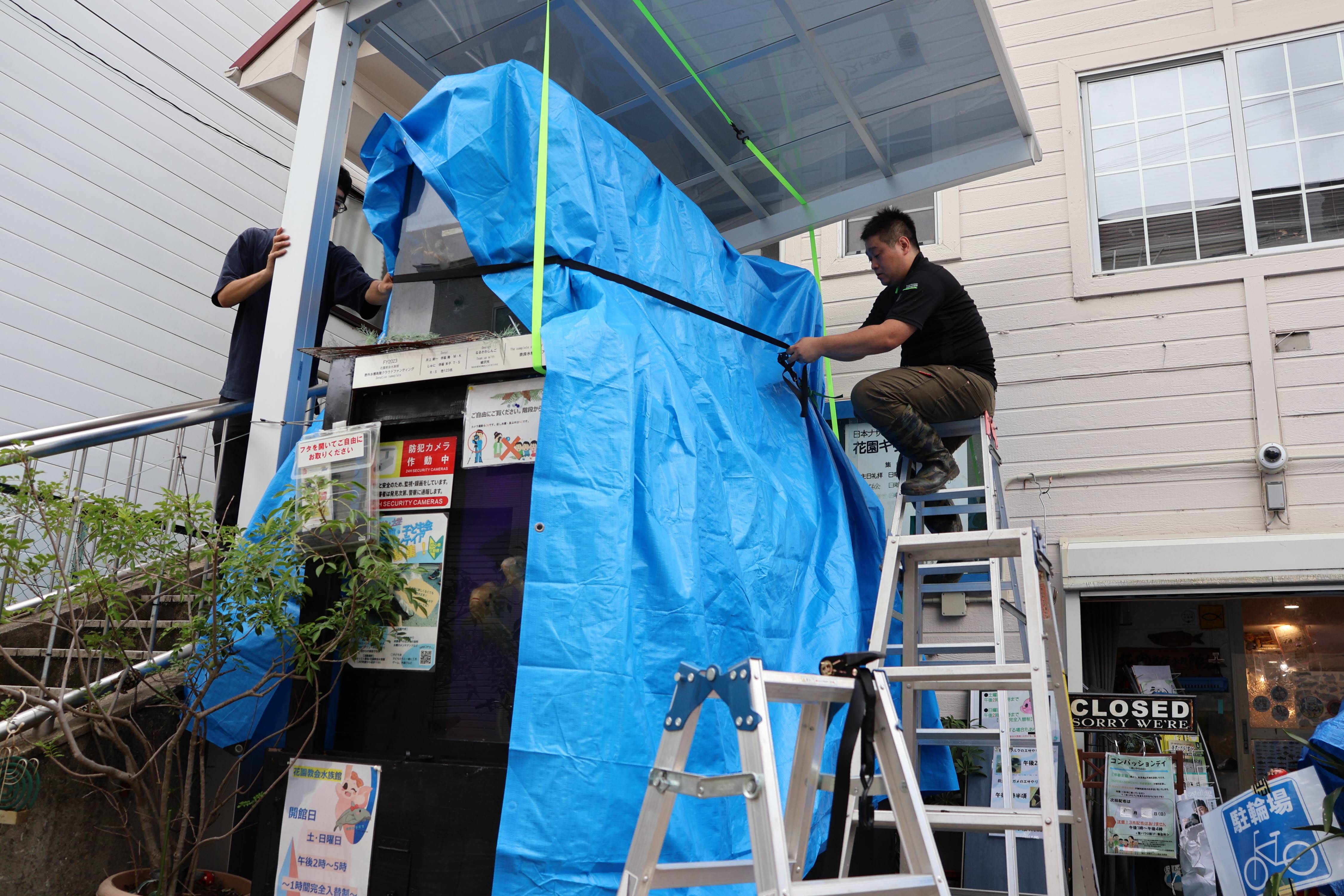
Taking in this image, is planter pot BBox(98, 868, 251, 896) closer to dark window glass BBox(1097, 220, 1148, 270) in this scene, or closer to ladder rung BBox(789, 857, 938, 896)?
ladder rung BBox(789, 857, 938, 896)

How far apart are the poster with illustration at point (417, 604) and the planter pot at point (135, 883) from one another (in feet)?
2.42

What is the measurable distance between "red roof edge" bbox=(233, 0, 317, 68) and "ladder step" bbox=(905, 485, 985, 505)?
3712 millimetres

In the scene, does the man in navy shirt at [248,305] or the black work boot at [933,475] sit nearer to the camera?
the black work boot at [933,475]

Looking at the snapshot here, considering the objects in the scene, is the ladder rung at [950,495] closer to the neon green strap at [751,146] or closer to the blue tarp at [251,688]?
the neon green strap at [751,146]

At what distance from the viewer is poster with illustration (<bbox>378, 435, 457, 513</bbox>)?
2816 mm

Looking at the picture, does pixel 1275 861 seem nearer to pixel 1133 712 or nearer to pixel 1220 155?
pixel 1133 712

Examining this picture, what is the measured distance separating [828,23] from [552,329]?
1.84 metres

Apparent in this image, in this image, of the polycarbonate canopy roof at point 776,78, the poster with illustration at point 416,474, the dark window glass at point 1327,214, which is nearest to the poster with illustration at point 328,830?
the poster with illustration at point 416,474

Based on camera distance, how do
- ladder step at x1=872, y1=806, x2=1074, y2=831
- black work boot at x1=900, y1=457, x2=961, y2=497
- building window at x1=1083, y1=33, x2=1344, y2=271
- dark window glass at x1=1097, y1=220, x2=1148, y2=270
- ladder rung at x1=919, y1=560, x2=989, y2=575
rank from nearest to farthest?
ladder step at x1=872, y1=806, x2=1074, y2=831, ladder rung at x1=919, y1=560, x2=989, y2=575, black work boot at x1=900, y1=457, x2=961, y2=497, building window at x1=1083, y1=33, x2=1344, y2=271, dark window glass at x1=1097, y1=220, x2=1148, y2=270

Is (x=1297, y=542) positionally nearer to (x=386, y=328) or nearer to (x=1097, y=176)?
(x=1097, y=176)

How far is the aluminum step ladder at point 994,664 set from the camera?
8.38ft

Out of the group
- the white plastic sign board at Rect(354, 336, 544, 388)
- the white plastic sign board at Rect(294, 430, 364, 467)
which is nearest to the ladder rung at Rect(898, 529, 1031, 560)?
the white plastic sign board at Rect(354, 336, 544, 388)

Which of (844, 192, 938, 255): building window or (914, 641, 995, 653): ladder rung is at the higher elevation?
(844, 192, 938, 255): building window

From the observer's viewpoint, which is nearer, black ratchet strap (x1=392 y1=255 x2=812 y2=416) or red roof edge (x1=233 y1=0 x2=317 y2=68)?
black ratchet strap (x1=392 y1=255 x2=812 y2=416)
